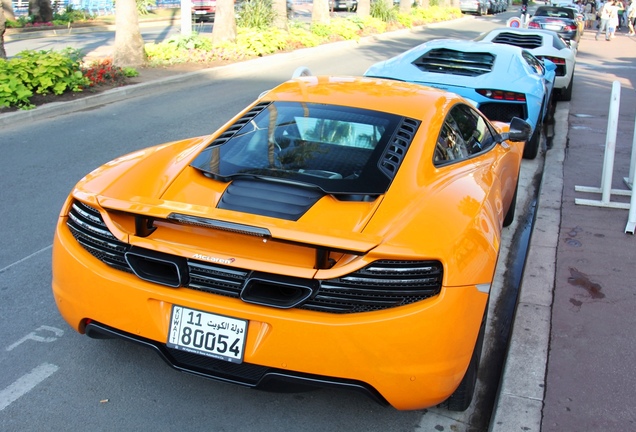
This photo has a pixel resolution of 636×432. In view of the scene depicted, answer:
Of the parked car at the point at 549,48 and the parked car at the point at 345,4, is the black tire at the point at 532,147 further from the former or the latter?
the parked car at the point at 345,4

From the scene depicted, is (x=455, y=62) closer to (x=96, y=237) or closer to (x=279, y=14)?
(x=96, y=237)

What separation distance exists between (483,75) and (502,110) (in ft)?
1.67

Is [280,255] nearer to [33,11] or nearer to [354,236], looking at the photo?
[354,236]

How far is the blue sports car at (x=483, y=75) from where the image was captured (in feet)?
25.6

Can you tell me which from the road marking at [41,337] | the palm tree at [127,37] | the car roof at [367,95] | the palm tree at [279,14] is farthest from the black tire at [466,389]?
the palm tree at [279,14]

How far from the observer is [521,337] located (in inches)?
163

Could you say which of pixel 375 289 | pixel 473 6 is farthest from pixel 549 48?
pixel 473 6

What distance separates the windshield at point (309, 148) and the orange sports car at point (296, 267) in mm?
19

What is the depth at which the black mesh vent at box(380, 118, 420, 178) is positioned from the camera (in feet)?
11.9

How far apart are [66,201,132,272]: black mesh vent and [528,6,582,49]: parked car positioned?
20.6m

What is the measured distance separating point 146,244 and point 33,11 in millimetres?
29591

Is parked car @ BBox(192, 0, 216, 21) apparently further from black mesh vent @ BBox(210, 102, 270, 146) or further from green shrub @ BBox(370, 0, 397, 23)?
black mesh vent @ BBox(210, 102, 270, 146)

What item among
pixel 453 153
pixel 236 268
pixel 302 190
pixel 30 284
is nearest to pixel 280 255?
pixel 236 268

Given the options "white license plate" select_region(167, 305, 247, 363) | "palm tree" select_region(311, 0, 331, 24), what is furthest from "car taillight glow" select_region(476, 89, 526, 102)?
"palm tree" select_region(311, 0, 331, 24)
